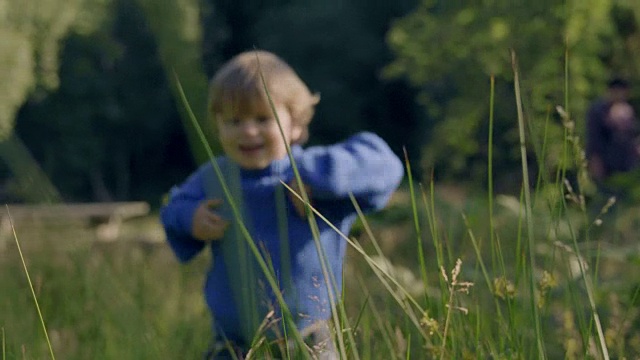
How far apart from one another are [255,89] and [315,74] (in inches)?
809

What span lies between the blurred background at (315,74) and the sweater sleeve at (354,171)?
→ 19cm

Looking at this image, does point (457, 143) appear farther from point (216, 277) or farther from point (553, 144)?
point (216, 277)

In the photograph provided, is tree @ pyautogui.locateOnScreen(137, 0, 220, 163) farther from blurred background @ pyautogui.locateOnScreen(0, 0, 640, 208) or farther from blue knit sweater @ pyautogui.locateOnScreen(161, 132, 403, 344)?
blue knit sweater @ pyautogui.locateOnScreen(161, 132, 403, 344)

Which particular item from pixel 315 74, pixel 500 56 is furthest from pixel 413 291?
pixel 315 74

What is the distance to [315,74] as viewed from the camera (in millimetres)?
22516

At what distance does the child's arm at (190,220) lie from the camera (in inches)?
80.7

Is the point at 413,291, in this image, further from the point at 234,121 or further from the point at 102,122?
the point at 102,122

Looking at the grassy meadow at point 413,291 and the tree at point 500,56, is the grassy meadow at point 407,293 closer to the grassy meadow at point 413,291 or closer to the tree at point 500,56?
the grassy meadow at point 413,291

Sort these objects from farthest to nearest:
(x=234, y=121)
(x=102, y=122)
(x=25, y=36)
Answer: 1. (x=102, y=122)
2. (x=25, y=36)
3. (x=234, y=121)

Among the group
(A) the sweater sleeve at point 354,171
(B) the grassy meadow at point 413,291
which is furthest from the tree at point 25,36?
(A) the sweater sleeve at point 354,171

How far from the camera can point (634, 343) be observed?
2199 mm

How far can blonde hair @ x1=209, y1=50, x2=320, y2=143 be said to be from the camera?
206cm

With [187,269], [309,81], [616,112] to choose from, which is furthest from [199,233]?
[309,81]

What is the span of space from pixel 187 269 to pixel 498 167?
11.0m
